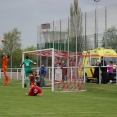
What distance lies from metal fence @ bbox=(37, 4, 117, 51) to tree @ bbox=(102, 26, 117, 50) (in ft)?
0.50

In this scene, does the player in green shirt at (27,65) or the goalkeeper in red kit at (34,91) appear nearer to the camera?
the goalkeeper in red kit at (34,91)

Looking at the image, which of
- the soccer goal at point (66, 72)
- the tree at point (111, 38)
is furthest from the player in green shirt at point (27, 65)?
the tree at point (111, 38)

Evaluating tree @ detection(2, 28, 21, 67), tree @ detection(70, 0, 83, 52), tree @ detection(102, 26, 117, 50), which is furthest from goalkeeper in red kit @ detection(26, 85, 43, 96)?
tree @ detection(2, 28, 21, 67)

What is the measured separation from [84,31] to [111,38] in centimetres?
640

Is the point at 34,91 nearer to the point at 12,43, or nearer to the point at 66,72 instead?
the point at 66,72

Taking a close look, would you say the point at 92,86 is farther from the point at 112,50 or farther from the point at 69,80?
the point at 112,50

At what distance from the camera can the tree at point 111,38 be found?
35.4 meters

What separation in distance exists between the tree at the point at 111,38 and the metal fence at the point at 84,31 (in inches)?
6.1

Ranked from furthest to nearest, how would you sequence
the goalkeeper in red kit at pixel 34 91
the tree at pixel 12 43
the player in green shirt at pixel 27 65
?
the tree at pixel 12 43 → the player in green shirt at pixel 27 65 → the goalkeeper in red kit at pixel 34 91

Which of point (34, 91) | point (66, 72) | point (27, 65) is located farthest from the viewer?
point (27, 65)

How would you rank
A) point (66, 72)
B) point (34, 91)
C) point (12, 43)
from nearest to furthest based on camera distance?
point (34, 91) → point (66, 72) → point (12, 43)

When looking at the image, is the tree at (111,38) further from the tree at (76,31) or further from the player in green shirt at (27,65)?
the player in green shirt at (27,65)

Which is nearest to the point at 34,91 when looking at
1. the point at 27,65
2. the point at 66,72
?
the point at 66,72

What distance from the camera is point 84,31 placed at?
4203cm
